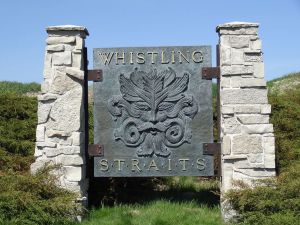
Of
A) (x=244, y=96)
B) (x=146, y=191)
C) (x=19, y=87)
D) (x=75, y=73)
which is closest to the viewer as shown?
(x=244, y=96)

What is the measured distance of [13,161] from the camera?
6.82m

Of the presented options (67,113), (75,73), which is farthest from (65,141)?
(75,73)

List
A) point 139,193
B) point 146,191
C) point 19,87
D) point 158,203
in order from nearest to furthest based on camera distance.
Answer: point 158,203, point 139,193, point 146,191, point 19,87

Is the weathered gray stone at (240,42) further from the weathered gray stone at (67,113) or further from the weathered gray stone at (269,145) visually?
the weathered gray stone at (67,113)

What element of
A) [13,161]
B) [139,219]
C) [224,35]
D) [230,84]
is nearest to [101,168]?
[139,219]

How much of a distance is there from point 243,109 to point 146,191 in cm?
240

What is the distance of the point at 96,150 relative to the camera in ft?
19.9

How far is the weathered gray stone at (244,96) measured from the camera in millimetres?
5828

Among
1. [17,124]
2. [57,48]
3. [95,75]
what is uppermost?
[57,48]

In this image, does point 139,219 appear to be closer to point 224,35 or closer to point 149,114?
point 149,114

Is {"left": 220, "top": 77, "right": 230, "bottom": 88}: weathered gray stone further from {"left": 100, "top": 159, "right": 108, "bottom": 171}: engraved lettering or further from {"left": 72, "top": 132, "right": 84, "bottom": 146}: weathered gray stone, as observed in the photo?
{"left": 72, "top": 132, "right": 84, "bottom": 146}: weathered gray stone

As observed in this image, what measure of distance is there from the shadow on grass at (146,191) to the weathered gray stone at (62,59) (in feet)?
6.01

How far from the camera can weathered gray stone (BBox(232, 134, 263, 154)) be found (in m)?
5.77

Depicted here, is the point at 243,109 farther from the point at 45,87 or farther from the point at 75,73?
the point at 45,87
